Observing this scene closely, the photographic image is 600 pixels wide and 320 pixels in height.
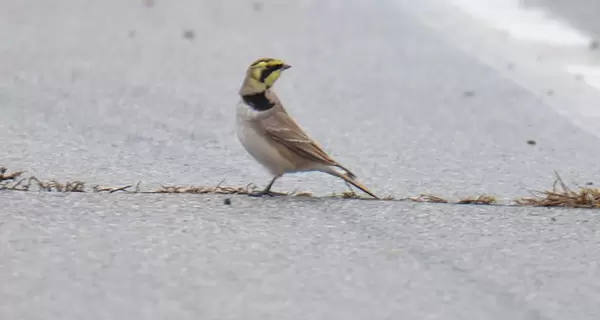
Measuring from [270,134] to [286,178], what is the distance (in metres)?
1.08

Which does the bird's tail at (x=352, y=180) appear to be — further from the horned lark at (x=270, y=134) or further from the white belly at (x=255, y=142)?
the white belly at (x=255, y=142)

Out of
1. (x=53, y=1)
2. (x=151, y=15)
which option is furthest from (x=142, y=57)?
(x=53, y=1)

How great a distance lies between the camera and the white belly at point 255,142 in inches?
274

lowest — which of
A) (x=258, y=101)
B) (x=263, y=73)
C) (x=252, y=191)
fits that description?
(x=252, y=191)

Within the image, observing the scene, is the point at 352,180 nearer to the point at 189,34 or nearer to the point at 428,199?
the point at 428,199

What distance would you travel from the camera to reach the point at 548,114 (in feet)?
34.2

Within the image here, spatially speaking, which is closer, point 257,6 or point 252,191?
point 252,191

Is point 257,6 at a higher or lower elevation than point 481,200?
lower

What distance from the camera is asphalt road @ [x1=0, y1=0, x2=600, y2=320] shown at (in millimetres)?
5262

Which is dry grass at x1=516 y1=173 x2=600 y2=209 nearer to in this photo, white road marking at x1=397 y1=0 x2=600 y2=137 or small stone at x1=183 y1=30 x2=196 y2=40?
white road marking at x1=397 y1=0 x2=600 y2=137

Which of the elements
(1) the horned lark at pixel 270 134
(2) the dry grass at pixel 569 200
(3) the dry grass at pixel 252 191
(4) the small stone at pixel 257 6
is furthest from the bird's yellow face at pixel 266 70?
(4) the small stone at pixel 257 6

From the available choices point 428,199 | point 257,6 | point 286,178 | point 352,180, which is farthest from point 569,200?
point 257,6

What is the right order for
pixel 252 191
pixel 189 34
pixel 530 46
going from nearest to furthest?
1. pixel 252 191
2. pixel 530 46
3. pixel 189 34

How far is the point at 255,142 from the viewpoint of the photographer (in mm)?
6961
